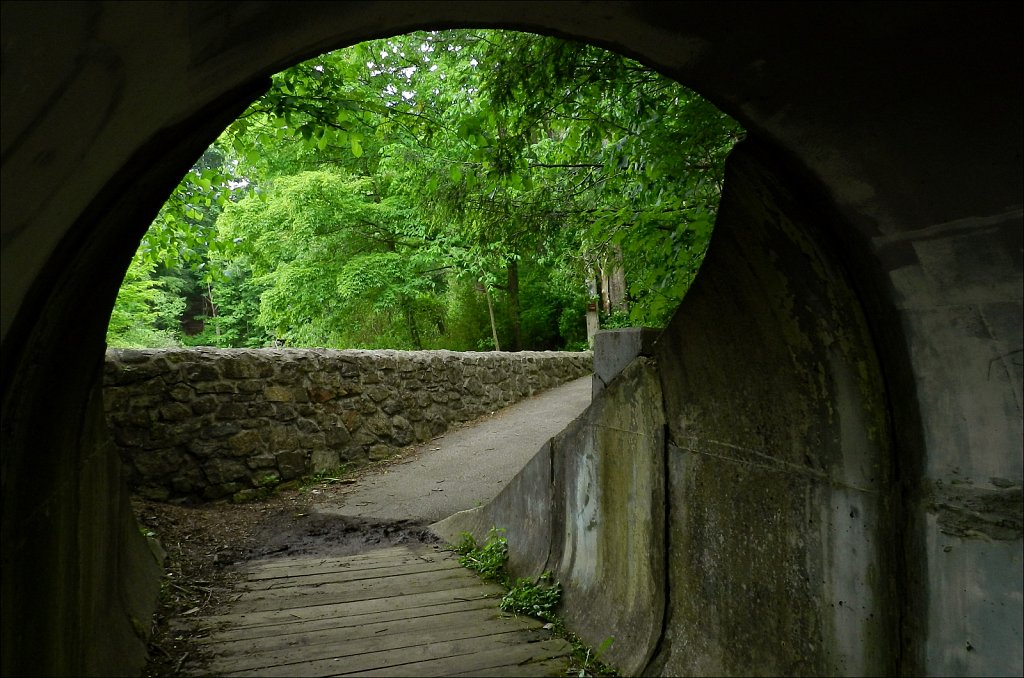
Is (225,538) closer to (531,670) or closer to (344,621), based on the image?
(344,621)

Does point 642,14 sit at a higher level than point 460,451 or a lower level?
higher

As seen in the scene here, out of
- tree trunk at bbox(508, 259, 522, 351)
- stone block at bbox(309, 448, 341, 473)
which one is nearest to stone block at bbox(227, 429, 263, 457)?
stone block at bbox(309, 448, 341, 473)

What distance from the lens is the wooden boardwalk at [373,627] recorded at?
356 cm

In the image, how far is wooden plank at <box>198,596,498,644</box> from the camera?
13.1 feet

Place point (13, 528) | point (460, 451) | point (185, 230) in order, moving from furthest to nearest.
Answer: point (460, 451)
point (185, 230)
point (13, 528)

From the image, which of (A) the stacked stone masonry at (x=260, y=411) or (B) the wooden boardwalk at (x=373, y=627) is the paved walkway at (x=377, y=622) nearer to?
(B) the wooden boardwalk at (x=373, y=627)

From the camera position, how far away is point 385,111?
5.03m

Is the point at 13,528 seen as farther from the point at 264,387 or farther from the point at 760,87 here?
the point at 264,387

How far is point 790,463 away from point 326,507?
5.71 m

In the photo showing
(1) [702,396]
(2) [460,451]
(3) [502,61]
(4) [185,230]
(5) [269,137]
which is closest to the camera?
(1) [702,396]

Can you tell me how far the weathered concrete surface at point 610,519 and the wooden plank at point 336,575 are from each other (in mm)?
837

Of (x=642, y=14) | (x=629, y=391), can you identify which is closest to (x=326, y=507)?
(x=629, y=391)

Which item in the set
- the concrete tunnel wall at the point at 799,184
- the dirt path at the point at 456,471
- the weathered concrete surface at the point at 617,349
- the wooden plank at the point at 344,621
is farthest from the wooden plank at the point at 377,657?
the dirt path at the point at 456,471

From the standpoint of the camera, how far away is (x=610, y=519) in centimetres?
390
